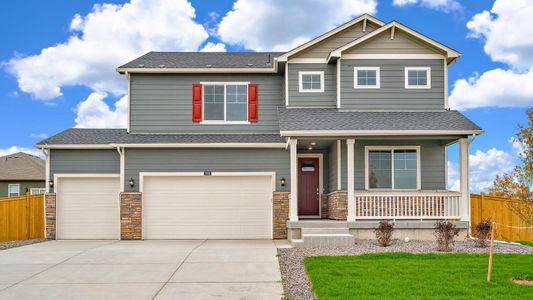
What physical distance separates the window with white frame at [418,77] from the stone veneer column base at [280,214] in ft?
17.0

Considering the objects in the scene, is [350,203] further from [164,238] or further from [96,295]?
[96,295]

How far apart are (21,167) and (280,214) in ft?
72.0

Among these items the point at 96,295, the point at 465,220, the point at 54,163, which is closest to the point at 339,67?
the point at 465,220

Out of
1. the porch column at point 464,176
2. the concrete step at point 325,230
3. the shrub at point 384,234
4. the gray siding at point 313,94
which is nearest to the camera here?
the shrub at point 384,234

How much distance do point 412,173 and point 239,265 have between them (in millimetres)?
7817

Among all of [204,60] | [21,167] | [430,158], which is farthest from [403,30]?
[21,167]

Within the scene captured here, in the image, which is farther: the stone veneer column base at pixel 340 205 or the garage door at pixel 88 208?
the garage door at pixel 88 208

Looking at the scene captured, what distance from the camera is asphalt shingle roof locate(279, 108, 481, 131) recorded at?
1574 cm

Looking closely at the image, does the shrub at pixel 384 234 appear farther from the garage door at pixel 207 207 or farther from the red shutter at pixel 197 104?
the red shutter at pixel 197 104

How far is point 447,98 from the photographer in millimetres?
17688

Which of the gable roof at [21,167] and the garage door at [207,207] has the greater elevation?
the gable roof at [21,167]

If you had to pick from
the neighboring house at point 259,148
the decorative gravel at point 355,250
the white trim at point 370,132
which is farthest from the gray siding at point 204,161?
the decorative gravel at point 355,250

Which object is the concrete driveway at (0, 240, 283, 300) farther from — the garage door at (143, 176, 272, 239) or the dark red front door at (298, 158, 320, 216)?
the dark red front door at (298, 158, 320, 216)

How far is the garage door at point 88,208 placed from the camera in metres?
18.4
